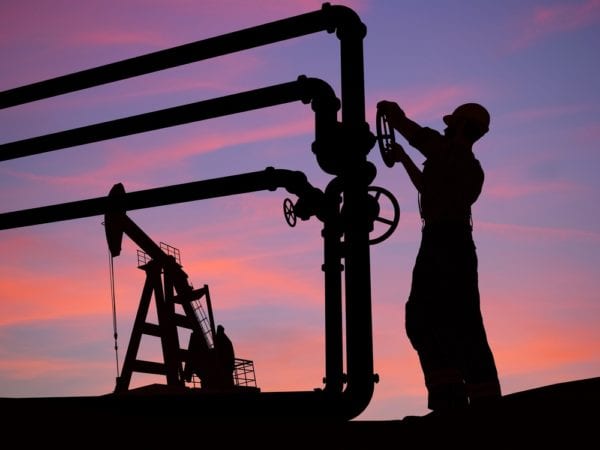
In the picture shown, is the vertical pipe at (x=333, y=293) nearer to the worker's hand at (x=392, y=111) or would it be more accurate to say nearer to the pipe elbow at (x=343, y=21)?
the worker's hand at (x=392, y=111)

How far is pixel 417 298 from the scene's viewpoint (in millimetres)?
4793

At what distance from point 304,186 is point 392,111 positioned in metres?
0.81

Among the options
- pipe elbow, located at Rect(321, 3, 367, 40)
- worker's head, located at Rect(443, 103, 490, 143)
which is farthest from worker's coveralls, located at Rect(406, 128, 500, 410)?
pipe elbow, located at Rect(321, 3, 367, 40)

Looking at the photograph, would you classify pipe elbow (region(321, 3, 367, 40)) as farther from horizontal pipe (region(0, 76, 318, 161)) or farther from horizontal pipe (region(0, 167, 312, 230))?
horizontal pipe (region(0, 167, 312, 230))

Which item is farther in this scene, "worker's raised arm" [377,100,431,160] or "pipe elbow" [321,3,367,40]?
"pipe elbow" [321,3,367,40]

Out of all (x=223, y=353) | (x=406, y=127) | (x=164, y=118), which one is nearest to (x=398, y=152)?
(x=406, y=127)

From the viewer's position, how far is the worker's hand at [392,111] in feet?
16.8

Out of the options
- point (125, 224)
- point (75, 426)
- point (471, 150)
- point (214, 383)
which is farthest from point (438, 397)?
point (125, 224)

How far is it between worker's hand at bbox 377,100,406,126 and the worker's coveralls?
0.17m

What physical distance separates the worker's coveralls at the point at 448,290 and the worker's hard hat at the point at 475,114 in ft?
0.57

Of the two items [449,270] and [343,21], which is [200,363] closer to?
[343,21]

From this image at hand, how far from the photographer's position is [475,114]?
16.4 feet

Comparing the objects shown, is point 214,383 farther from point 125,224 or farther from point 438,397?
point 438,397

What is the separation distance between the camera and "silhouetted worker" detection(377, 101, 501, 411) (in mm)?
4578
